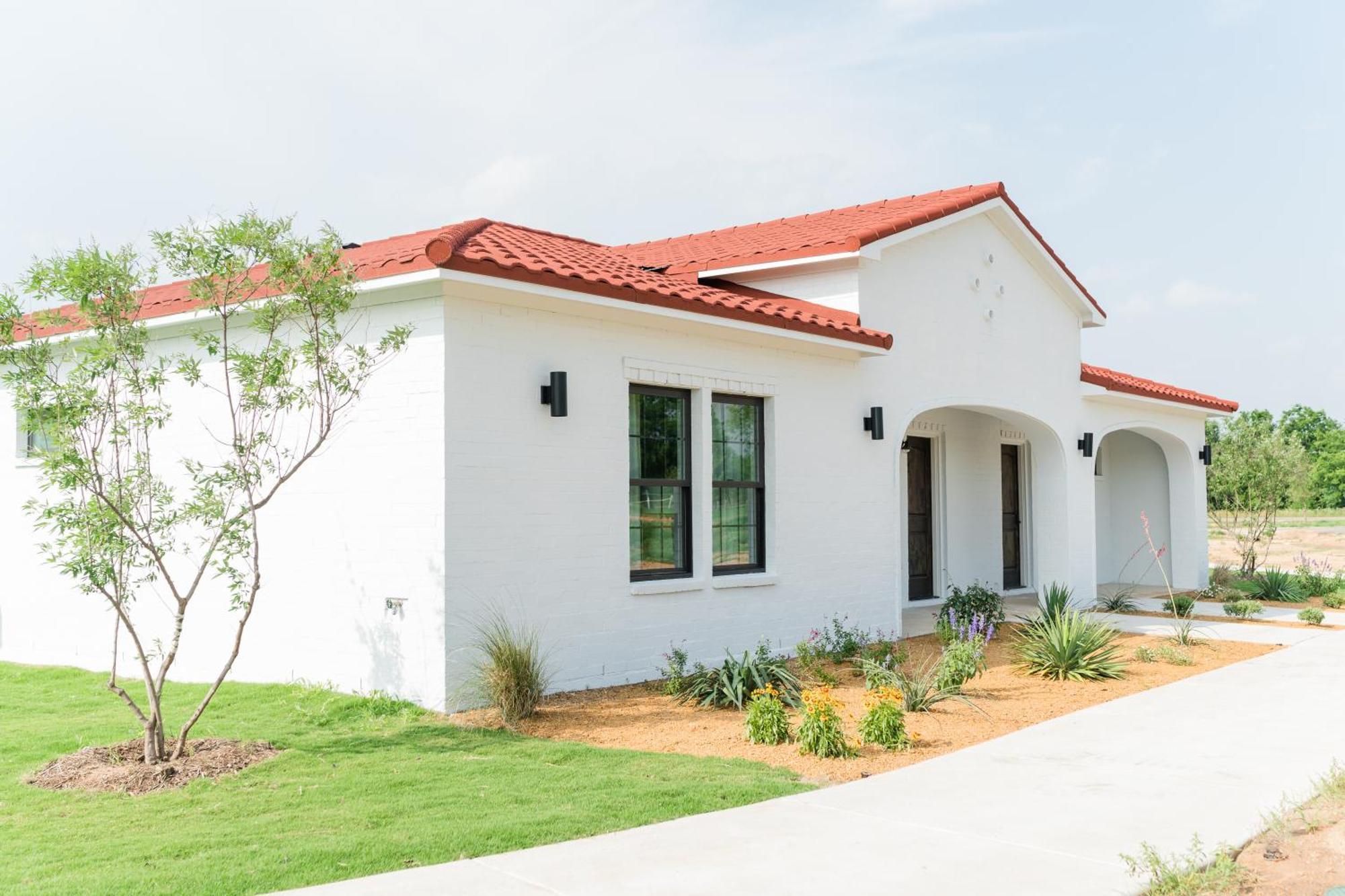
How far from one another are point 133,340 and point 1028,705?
7.20 metres

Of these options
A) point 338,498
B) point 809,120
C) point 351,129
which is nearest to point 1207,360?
point 809,120

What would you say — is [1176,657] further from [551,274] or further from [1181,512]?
[1181,512]

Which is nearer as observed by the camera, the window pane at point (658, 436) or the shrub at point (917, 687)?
the shrub at point (917, 687)

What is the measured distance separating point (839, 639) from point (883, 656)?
0.83 m

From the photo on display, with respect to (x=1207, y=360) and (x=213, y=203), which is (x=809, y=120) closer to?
(x=213, y=203)

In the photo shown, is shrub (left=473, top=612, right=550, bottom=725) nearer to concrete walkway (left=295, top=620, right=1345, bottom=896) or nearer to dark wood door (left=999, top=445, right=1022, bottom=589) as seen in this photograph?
concrete walkway (left=295, top=620, right=1345, bottom=896)

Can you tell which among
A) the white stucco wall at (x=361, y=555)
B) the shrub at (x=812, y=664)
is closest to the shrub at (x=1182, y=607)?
the shrub at (x=812, y=664)

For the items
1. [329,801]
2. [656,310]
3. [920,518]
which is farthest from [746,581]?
[920,518]

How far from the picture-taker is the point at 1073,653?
33.1 ft

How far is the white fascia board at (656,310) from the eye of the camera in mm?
7613

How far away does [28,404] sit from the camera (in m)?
6.46

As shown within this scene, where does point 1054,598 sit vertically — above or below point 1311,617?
above

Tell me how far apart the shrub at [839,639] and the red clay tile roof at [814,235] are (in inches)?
157

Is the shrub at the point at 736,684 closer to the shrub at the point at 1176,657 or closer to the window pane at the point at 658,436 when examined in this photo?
the window pane at the point at 658,436
